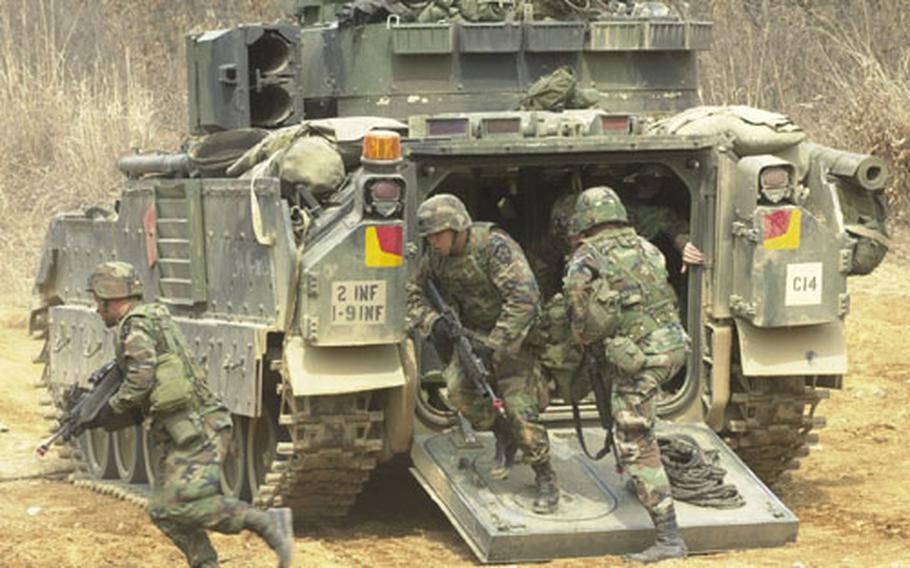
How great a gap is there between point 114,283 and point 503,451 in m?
2.26

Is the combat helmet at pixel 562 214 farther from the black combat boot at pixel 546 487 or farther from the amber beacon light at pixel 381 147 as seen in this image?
the black combat boot at pixel 546 487

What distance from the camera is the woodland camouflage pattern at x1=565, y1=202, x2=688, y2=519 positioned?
9039mm

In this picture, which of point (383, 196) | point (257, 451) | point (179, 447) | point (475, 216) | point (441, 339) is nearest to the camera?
point (179, 447)

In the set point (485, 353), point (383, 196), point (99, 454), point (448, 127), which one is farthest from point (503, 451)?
point (99, 454)

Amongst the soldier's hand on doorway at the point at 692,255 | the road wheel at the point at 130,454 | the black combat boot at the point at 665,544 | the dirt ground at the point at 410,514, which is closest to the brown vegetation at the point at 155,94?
the dirt ground at the point at 410,514

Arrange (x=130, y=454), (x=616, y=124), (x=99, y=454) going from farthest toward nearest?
(x=99, y=454) → (x=130, y=454) → (x=616, y=124)

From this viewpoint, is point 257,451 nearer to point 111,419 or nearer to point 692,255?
point 111,419

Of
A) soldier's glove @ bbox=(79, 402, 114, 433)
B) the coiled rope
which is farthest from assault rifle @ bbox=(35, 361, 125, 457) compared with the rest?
the coiled rope

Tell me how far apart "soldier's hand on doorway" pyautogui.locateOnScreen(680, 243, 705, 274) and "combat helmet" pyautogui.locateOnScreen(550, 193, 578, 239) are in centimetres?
63

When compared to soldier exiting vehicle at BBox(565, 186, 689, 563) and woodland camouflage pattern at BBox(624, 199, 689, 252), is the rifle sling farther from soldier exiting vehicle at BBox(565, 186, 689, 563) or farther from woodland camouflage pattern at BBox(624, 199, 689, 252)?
woodland camouflage pattern at BBox(624, 199, 689, 252)

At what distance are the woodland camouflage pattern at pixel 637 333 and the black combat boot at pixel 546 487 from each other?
1.24 ft

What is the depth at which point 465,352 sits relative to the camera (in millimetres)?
9266

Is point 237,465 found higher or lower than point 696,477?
lower

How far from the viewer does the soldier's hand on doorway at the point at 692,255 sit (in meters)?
10.0
